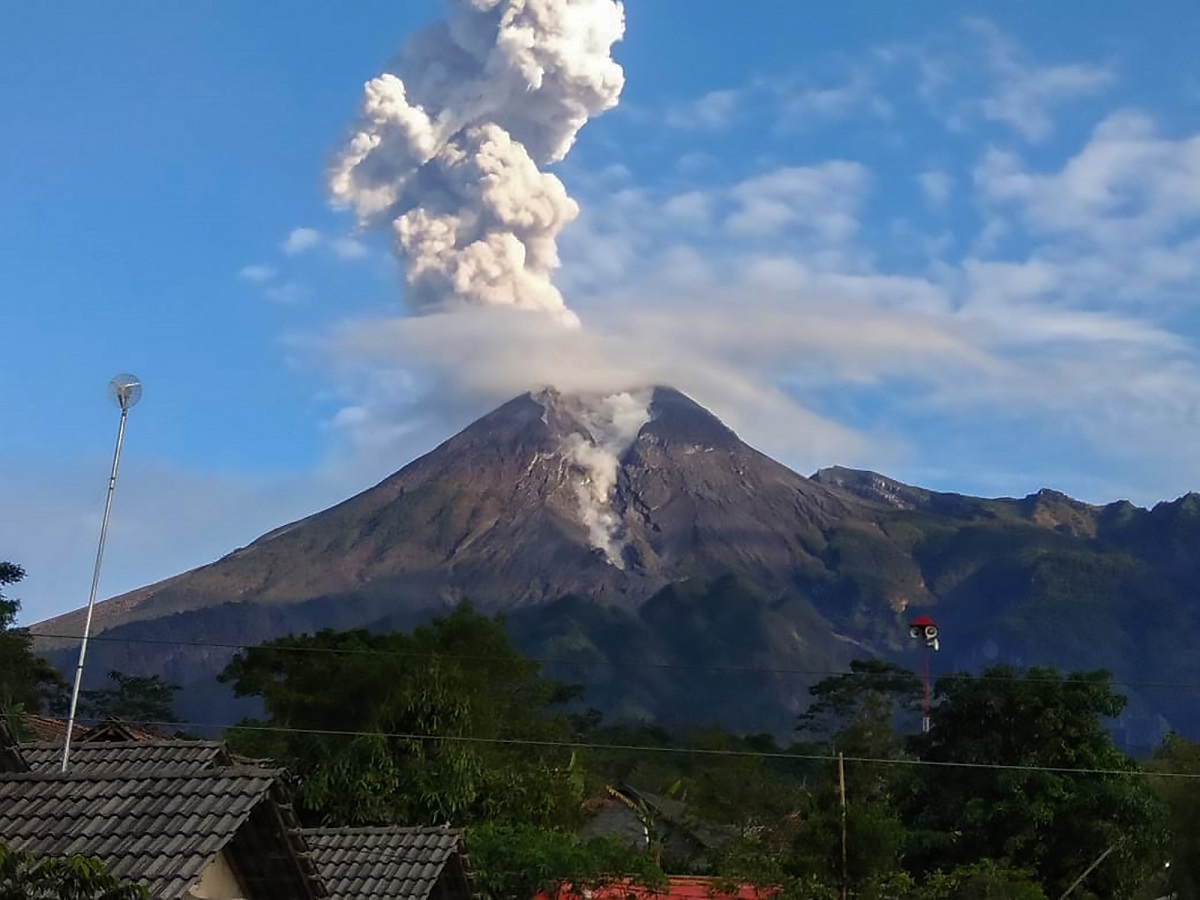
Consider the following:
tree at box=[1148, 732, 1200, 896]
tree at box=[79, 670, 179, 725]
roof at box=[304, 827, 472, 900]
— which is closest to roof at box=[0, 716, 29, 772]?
roof at box=[304, 827, 472, 900]

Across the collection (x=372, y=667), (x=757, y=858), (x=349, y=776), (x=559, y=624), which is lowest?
(x=757, y=858)

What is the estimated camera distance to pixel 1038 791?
28.6 metres

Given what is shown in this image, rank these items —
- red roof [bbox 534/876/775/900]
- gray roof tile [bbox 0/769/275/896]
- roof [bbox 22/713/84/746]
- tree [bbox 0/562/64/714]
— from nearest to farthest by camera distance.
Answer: gray roof tile [bbox 0/769/275/896] → red roof [bbox 534/876/775/900] → roof [bbox 22/713/84/746] → tree [bbox 0/562/64/714]

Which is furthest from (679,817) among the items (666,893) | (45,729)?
(45,729)

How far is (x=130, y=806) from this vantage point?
349 inches

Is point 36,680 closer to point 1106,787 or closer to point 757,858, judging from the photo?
point 757,858

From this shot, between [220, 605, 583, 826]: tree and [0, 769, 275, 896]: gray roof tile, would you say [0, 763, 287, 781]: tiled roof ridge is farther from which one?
[220, 605, 583, 826]: tree

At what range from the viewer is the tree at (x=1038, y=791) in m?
28.3

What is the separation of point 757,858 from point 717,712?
12562 cm

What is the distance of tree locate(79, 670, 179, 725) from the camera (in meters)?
59.5

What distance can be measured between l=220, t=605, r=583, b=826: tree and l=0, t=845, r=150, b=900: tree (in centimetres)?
2085

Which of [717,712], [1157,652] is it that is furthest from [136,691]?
[1157,652]

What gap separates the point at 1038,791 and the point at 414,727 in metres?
12.2

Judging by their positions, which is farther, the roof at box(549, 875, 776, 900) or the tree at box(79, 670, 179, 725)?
the tree at box(79, 670, 179, 725)
